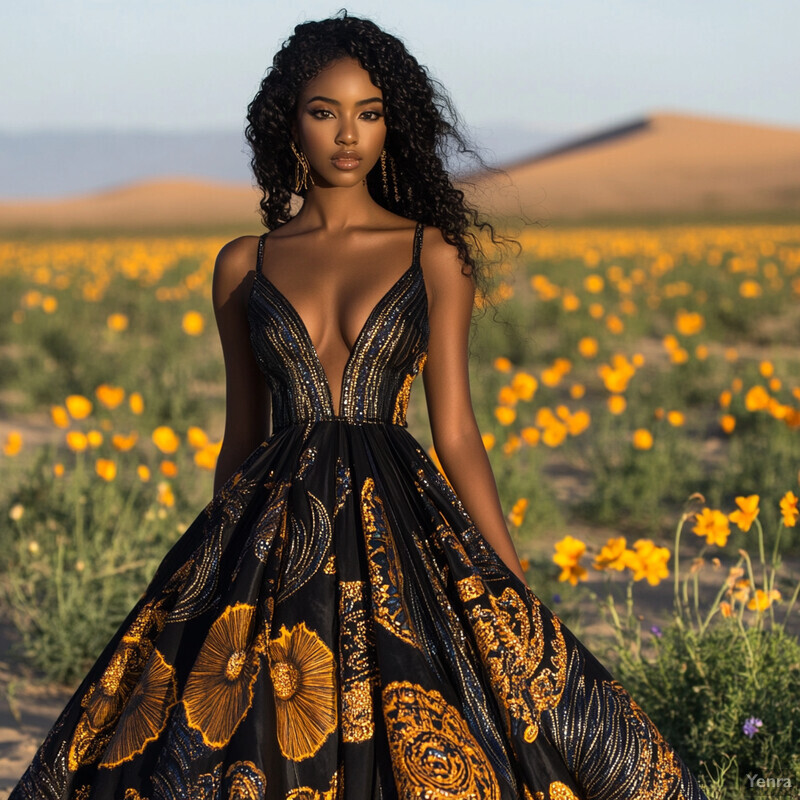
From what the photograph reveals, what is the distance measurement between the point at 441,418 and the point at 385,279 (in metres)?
0.30

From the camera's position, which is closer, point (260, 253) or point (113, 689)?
point (113, 689)

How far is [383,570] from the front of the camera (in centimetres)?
229

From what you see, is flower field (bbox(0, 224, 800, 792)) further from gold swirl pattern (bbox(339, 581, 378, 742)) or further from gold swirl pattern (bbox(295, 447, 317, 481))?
gold swirl pattern (bbox(339, 581, 378, 742))

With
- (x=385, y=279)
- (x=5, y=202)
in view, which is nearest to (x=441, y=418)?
(x=385, y=279)

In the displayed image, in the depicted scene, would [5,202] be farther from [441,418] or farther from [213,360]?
[441,418]

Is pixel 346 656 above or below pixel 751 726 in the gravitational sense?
above

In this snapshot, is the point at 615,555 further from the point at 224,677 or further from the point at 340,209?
the point at 224,677

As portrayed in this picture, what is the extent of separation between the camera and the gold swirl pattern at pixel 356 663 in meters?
2.19

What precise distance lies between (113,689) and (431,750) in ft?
2.21

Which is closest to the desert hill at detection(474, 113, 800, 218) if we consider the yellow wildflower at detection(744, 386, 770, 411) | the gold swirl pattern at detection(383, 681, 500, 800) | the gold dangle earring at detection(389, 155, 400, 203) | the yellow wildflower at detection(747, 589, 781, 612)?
the yellow wildflower at detection(744, 386, 770, 411)

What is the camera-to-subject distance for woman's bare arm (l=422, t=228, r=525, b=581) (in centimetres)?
263

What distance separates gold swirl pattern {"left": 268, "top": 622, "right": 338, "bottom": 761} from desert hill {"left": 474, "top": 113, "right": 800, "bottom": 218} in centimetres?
5631

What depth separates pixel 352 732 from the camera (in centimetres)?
219

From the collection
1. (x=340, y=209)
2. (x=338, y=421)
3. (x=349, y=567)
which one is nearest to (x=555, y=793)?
(x=349, y=567)
